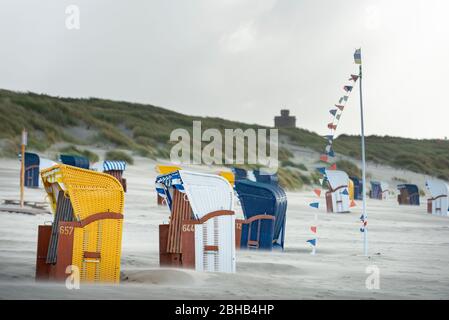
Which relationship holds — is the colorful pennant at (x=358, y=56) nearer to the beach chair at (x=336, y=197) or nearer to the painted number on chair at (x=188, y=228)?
the painted number on chair at (x=188, y=228)

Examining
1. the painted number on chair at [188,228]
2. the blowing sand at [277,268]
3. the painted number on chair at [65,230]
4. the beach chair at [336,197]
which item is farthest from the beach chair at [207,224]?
the beach chair at [336,197]

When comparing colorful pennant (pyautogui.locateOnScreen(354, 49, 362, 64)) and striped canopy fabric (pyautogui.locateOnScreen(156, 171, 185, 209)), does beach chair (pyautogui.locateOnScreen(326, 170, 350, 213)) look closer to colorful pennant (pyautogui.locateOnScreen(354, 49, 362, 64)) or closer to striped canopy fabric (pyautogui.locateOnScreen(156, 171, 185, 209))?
colorful pennant (pyautogui.locateOnScreen(354, 49, 362, 64))

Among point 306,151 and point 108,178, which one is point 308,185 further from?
point 108,178

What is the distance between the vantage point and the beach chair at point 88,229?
7.98 metres

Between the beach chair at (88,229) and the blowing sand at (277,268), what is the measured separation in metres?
0.27

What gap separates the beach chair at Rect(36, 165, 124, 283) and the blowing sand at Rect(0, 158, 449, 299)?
27 cm

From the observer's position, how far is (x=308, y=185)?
43375 mm

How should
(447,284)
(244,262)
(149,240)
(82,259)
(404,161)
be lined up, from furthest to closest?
(404,161), (149,240), (244,262), (447,284), (82,259)

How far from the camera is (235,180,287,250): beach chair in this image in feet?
41.0

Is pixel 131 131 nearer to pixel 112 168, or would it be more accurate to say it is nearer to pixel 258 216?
pixel 112 168

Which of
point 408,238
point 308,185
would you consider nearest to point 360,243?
point 408,238

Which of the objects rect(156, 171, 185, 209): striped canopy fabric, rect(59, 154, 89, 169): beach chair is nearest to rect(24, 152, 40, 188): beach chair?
rect(59, 154, 89, 169): beach chair
